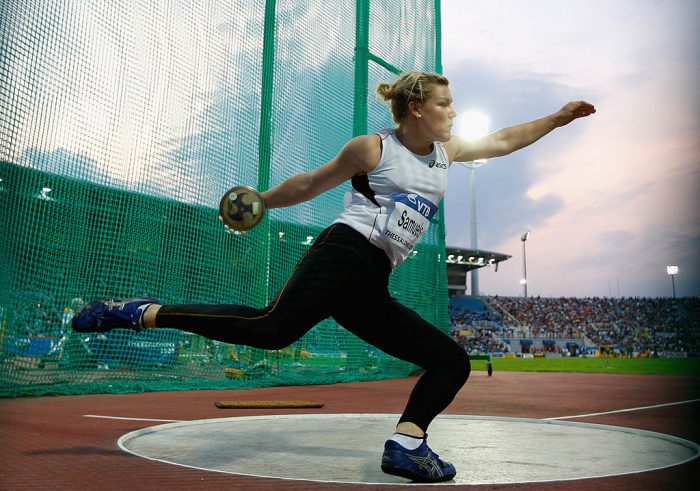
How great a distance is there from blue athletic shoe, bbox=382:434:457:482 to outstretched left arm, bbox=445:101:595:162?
1.43 meters

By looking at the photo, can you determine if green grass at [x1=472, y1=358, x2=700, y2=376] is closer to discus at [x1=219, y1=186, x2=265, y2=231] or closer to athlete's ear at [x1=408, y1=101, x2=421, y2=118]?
athlete's ear at [x1=408, y1=101, x2=421, y2=118]

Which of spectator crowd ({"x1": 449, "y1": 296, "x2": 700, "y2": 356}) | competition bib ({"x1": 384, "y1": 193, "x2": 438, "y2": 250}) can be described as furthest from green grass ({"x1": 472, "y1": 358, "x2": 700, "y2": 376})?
spectator crowd ({"x1": 449, "y1": 296, "x2": 700, "y2": 356})

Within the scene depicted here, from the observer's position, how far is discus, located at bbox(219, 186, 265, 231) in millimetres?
3039

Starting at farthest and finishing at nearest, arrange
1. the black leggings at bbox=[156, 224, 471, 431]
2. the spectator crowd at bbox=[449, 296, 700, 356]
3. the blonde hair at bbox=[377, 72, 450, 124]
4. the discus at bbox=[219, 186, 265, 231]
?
the spectator crowd at bbox=[449, 296, 700, 356] → the discus at bbox=[219, 186, 265, 231] → the blonde hair at bbox=[377, 72, 450, 124] → the black leggings at bbox=[156, 224, 471, 431]

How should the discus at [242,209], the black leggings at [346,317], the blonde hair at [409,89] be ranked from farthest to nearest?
1. the discus at [242,209]
2. the blonde hair at [409,89]
3. the black leggings at [346,317]

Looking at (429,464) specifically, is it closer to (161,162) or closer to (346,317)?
(346,317)

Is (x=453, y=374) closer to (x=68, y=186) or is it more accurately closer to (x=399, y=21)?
(x=68, y=186)

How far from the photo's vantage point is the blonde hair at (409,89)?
112 inches

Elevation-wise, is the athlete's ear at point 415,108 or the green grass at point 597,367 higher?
the athlete's ear at point 415,108

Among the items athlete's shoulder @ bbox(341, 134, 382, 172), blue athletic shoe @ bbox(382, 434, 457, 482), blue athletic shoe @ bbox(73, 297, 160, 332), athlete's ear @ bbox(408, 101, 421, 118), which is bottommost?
blue athletic shoe @ bbox(382, 434, 457, 482)

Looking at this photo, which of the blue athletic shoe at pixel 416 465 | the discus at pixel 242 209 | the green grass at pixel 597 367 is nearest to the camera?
the blue athletic shoe at pixel 416 465

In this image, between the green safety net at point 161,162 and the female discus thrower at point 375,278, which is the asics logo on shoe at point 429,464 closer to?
the female discus thrower at point 375,278

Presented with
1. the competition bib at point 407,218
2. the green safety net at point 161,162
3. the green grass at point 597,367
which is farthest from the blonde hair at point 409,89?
the green grass at point 597,367

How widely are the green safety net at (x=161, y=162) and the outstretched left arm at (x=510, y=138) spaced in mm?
4837
